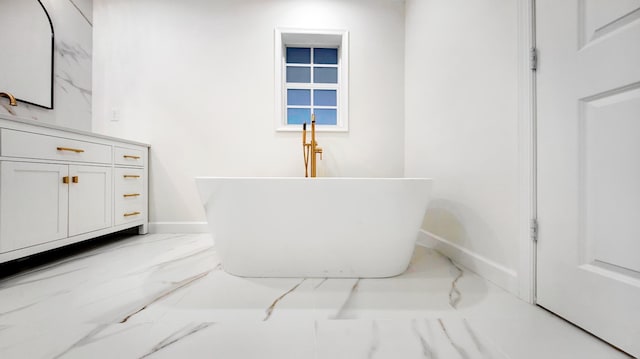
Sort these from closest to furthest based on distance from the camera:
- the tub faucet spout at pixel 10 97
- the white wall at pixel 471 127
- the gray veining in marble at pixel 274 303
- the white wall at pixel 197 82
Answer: the gray veining in marble at pixel 274 303 → the white wall at pixel 471 127 → the tub faucet spout at pixel 10 97 → the white wall at pixel 197 82

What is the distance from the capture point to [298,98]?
8.71 feet

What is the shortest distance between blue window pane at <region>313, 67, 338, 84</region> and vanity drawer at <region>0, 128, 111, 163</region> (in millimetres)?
1885

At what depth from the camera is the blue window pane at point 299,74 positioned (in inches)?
105

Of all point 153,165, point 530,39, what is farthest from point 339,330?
point 153,165

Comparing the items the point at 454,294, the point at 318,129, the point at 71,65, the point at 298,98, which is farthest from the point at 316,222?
the point at 71,65

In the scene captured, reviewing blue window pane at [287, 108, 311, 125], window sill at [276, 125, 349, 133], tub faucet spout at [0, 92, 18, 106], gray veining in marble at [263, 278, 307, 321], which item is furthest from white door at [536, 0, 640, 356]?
tub faucet spout at [0, 92, 18, 106]

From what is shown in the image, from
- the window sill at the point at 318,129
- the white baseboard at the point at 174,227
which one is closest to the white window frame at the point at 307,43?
the window sill at the point at 318,129

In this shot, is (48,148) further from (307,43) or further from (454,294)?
(454,294)

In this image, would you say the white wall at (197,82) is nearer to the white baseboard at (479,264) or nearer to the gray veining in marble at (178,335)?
the white baseboard at (479,264)

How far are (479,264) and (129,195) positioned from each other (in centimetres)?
252

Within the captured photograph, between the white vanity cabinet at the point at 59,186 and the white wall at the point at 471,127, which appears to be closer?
the white wall at the point at 471,127

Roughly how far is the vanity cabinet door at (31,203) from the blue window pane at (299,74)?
190 centimetres

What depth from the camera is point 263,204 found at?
131 centimetres

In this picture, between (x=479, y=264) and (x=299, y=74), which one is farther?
(x=299, y=74)
